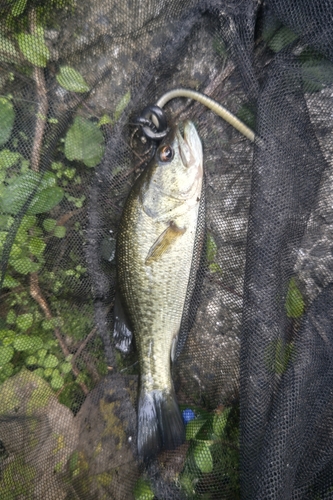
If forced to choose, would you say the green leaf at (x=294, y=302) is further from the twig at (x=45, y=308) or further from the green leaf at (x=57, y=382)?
the green leaf at (x=57, y=382)

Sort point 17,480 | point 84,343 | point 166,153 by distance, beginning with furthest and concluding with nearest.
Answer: point 84,343 → point 166,153 → point 17,480

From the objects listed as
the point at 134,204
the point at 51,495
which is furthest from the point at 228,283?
the point at 51,495

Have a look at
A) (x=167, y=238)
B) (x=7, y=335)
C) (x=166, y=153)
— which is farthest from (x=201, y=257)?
(x=7, y=335)

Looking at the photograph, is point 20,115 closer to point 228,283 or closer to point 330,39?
point 228,283

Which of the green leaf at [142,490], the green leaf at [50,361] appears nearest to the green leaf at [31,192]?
the green leaf at [50,361]

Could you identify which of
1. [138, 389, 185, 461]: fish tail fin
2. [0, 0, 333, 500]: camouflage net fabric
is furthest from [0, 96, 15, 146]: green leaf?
[138, 389, 185, 461]: fish tail fin

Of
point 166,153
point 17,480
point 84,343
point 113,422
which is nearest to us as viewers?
point 17,480

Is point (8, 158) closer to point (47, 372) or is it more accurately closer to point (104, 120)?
point (104, 120)

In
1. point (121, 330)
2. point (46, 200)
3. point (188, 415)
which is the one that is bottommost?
point (188, 415)

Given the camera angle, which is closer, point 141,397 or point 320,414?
point 320,414
